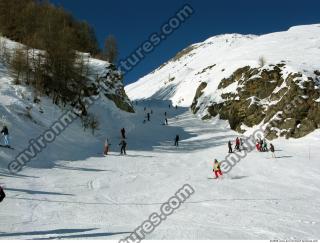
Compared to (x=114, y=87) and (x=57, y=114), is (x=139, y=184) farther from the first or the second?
(x=114, y=87)

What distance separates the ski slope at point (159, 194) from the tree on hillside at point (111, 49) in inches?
1417

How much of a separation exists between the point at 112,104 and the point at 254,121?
16920 millimetres

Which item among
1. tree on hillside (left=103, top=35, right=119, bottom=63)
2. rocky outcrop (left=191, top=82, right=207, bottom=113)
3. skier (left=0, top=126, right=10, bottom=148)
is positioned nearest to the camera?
skier (left=0, top=126, right=10, bottom=148)

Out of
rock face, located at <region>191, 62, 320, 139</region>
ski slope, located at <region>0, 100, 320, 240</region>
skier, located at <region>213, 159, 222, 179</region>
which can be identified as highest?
rock face, located at <region>191, 62, 320, 139</region>

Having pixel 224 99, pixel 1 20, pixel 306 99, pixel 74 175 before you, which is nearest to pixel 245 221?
pixel 74 175

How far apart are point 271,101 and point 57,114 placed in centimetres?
2566

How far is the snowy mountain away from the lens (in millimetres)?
25545

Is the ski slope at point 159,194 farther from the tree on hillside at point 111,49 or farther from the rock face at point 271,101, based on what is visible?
the tree on hillside at point 111,49

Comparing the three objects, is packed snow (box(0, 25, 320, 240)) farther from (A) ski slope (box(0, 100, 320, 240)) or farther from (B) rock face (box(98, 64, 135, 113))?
(B) rock face (box(98, 64, 135, 113))

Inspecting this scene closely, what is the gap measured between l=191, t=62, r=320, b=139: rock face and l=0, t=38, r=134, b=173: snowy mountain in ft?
46.1

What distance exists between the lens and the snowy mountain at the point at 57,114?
83.8 feet

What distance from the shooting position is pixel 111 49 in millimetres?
67938

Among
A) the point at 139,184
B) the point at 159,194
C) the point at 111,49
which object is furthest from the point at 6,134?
the point at 111,49

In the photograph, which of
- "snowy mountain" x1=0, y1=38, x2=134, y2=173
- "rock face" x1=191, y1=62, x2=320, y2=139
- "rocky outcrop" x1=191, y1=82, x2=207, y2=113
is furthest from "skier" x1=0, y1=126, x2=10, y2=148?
"rocky outcrop" x1=191, y1=82, x2=207, y2=113
